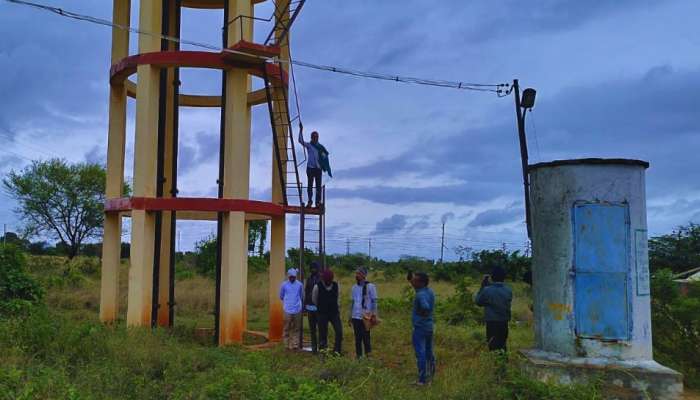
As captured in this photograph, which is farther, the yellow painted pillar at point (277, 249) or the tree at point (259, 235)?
the tree at point (259, 235)

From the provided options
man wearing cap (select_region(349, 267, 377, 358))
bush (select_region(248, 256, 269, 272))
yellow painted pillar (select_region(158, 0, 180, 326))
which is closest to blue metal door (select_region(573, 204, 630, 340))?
man wearing cap (select_region(349, 267, 377, 358))

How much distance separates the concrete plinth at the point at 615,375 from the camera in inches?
342

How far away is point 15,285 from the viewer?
52.5ft

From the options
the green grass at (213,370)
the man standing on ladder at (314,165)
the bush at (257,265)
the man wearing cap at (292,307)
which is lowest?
the green grass at (213,370)

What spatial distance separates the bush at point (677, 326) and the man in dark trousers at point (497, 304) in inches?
117

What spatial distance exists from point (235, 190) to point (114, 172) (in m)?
3.45

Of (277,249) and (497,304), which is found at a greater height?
(277,249)

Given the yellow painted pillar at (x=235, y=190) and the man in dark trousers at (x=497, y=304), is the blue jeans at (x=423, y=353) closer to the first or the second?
the man in dark trousers at (x=497, y=304)

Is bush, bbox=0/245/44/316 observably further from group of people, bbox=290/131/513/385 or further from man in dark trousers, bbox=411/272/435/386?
man in dark trousers, bbox=411/272/435/386

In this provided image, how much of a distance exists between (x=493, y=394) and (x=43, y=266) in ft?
91.1

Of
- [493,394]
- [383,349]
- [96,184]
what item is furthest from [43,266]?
[493,394]

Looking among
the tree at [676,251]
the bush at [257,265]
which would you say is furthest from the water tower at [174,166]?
the tree at [676,251]

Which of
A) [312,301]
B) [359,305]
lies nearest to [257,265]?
[312,301]

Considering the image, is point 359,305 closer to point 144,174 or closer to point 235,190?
point 235,190
